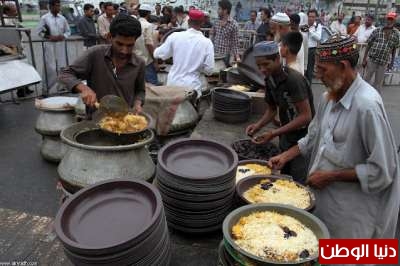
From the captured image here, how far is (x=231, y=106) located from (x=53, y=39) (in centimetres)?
608

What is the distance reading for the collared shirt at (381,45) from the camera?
374 inches

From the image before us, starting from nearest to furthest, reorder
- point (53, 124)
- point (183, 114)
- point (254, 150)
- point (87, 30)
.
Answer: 1. point (254, 150)
2. point (183, 114)
3. point (53, 124)
4. point (87, 30)

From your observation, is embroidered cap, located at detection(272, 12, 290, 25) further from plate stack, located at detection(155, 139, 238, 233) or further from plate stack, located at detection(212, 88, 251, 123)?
plate stack, located at detection(155, 139, 238, 233)

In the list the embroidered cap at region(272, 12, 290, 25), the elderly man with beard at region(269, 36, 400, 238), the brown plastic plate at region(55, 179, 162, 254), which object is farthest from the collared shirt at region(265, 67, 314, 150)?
the embroidered cap at region(272, 12, 290, 25)

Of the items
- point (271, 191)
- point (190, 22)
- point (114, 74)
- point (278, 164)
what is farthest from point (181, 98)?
point (271, 191)

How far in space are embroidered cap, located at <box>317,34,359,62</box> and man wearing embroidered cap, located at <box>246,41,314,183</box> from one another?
3.86 ft

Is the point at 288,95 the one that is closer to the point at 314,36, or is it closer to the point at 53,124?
the point at 53,124

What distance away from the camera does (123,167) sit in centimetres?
265

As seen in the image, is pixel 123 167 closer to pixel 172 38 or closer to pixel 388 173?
pixel 388 173

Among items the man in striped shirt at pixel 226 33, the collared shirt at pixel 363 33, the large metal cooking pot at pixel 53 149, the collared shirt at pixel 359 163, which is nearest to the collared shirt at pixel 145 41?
the man in striped shirt at pixel 226 33

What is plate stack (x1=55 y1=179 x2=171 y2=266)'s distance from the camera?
1653 mm

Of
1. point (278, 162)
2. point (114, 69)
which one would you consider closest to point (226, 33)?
point (114, 69)

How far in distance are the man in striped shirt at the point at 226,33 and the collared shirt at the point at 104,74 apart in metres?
5.02

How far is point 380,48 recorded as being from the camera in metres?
9.74
